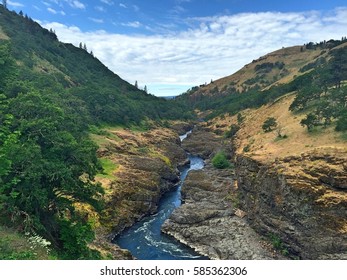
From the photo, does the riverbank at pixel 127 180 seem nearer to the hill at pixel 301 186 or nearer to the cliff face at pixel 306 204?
the hill at pixel 301 186

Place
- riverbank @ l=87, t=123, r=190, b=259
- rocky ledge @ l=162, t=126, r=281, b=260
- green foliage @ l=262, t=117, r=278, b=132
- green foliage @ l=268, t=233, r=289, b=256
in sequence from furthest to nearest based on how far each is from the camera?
green foliage @ l=262, t=117, r=278, b=132 < riverbank @ l=87, t=123, r=190, b=259 < rocky ledge @ l=162, t=126, r=281, b=260 < green foliage @ l=268, t=233, r=289, b=256

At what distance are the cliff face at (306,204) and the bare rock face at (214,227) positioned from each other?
2998 millimetres

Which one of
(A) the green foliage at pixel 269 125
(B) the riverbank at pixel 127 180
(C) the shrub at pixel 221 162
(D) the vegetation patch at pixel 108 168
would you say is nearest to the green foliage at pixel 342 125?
(A) the green foliage at pixel 269 125

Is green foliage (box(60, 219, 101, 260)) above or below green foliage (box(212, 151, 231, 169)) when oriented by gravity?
below

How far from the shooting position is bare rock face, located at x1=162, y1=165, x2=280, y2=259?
40.2 m

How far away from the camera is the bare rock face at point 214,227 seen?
40.2 meters

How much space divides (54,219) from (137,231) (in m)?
21.9

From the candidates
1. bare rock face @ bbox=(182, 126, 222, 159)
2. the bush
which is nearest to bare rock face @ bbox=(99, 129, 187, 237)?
bare rock face @ bbox=(182, 126, 222, 159)

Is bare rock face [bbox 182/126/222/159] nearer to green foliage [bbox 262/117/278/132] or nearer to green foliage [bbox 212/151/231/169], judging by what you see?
green foliage [bbox 212/151/231/169]

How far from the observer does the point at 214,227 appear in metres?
46.1

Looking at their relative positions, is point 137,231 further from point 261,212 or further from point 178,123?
point 178,123

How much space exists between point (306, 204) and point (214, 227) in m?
13.9

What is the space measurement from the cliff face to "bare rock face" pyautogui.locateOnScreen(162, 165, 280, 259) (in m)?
3.00
